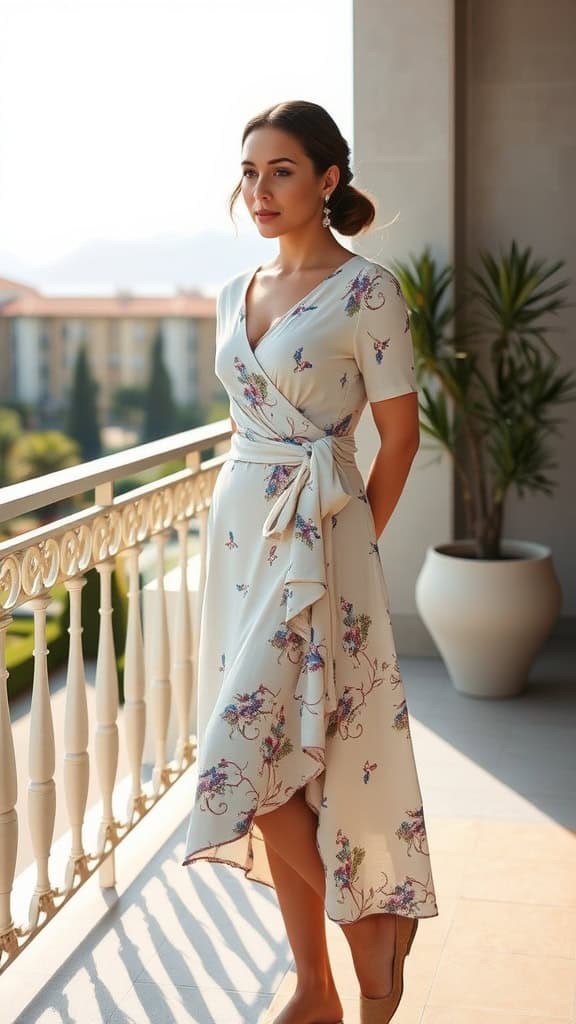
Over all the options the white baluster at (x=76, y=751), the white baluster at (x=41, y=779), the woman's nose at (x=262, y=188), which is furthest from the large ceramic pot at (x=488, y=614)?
the woman's nose at (x=262, y=188)

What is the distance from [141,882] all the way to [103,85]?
33.4 metres

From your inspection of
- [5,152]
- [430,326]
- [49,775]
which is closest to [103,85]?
[5,152]

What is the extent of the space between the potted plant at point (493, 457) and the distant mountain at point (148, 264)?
98.1 ft

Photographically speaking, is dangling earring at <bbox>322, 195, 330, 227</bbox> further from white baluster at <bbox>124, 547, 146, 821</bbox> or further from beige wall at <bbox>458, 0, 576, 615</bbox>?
beige wall at <bbox>458, 0, 576, 615</bbox>

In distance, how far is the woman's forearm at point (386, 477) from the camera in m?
2.15

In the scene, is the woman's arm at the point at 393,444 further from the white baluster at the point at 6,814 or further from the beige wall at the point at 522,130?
the beige wall at the point at 522,130

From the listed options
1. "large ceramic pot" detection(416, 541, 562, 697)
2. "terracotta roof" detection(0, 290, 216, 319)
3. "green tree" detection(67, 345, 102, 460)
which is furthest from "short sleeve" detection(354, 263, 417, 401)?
"green tree" detection(67, 345, 102, 460)

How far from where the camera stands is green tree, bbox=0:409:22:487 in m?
30.0

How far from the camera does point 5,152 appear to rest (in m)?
35.4

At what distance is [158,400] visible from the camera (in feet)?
110

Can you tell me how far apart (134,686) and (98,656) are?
180 mm

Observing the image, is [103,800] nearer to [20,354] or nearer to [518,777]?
[518,777]

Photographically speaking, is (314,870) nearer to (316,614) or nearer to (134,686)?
(316,614)

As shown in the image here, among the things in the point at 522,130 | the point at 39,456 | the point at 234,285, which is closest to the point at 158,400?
the point at 39,456
